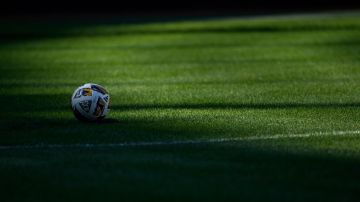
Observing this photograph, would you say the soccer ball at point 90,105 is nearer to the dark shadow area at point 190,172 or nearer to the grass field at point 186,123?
the grass field at point 186,123

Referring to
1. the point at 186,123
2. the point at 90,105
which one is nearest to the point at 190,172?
the point at 186,123

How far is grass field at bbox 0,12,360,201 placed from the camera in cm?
717

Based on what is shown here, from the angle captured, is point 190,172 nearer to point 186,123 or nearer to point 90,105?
point 186,123

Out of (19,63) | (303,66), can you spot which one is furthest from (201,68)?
(19,63)

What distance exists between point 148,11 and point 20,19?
17.1 feet

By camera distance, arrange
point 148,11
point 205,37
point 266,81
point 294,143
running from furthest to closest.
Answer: point 148,11 < point 205,37 < point 266,81 < point 294,143

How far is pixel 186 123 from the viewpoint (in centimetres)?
1026

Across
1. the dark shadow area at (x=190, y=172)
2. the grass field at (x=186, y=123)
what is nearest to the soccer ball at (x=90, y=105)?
the grass field at (x=186, y=123)

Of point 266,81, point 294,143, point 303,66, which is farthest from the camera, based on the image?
point 303,66

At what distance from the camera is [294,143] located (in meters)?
8.81

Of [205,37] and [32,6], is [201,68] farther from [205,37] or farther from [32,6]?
[32,6]

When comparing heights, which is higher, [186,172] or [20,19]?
[20,19]

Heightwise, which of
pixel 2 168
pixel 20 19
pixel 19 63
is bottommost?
pixel 2 168

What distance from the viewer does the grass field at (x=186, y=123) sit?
717 cm
